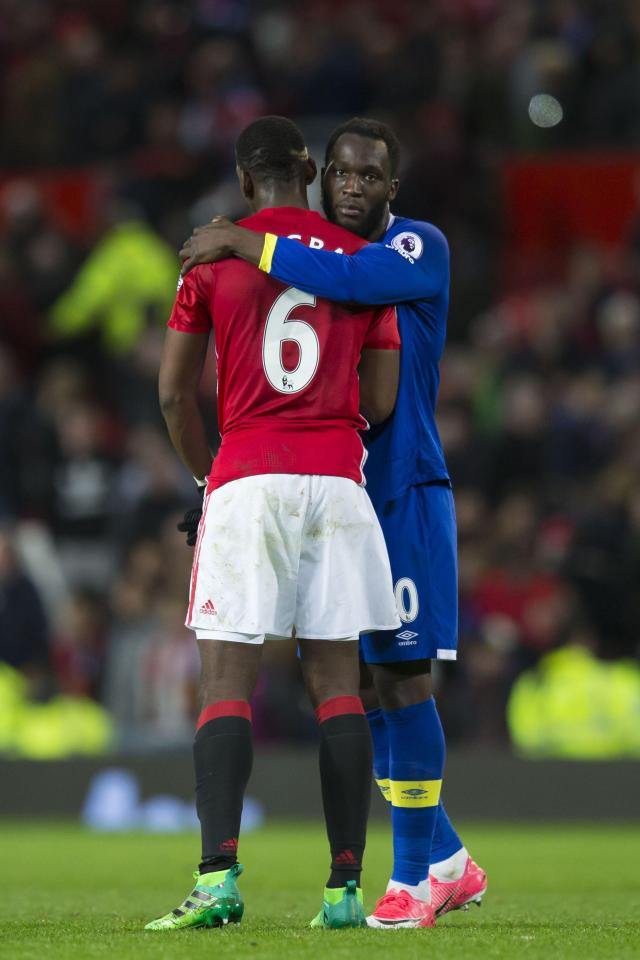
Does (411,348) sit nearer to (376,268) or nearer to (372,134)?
(376,268)

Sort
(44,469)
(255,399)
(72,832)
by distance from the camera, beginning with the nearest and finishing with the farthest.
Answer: (255,399) → (72,832) → (44,469)

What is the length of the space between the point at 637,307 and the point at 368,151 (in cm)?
848

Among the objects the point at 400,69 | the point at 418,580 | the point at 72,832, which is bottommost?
the point at 72,832

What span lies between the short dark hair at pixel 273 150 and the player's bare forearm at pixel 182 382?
0.50 m

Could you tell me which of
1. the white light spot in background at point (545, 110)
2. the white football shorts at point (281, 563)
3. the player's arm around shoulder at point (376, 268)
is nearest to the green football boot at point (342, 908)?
the white football shorts at point (281, 563)

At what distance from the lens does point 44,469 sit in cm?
1362

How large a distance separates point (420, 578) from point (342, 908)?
3.48ft

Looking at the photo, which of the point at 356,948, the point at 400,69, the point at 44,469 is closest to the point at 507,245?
the point at 400,69

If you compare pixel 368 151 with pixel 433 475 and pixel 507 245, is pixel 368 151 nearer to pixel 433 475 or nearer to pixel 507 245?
pixel 433 475

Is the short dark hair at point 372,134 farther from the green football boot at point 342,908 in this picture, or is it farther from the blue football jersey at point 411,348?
the green football boot at point 342,908

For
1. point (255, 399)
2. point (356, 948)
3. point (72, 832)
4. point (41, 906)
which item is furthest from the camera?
point (72, 832)

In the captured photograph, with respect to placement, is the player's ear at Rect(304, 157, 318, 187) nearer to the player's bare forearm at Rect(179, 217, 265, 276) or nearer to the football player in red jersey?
the football player in red jersey

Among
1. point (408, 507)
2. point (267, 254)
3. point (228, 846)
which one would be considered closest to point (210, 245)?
point (267, 254)

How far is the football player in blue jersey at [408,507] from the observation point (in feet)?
18.2
